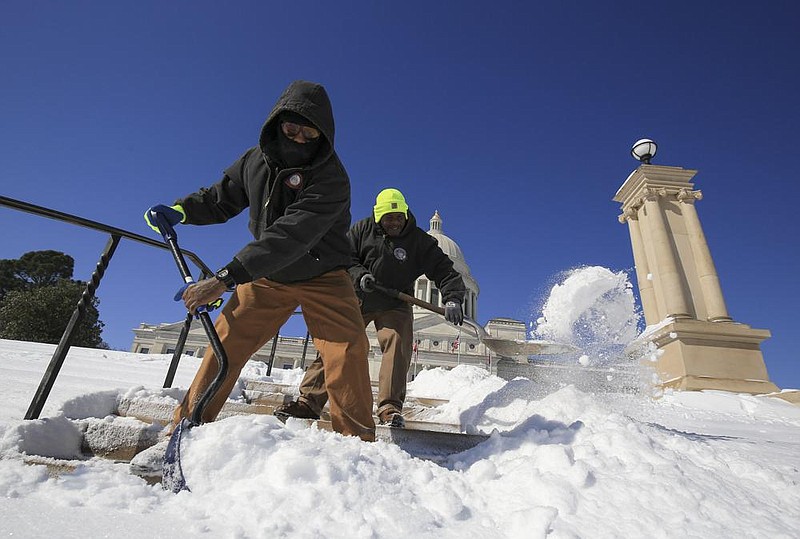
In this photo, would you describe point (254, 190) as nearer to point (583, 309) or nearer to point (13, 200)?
point (13, 200)

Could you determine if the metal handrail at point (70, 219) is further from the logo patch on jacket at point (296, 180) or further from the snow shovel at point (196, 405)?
the logo patch on jacket at point (296, 180)

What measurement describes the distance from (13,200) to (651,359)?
1066 centimetres

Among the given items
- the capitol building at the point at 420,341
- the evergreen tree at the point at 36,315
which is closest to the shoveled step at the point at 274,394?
the evergreen tree at the point at 36,315

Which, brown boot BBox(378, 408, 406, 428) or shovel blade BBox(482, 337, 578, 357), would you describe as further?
shovel blade BBox(482, 337, 578, 357)

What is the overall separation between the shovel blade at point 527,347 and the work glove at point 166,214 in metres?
5.02

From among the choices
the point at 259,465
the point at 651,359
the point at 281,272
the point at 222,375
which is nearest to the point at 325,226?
the point at 281,272

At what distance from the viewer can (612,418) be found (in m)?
2.17

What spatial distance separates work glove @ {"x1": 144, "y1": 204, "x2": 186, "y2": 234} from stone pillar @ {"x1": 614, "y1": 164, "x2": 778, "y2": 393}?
8988 mm

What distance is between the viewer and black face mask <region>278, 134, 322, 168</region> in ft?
7.67

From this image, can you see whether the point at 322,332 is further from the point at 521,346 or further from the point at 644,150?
the point at 644,150

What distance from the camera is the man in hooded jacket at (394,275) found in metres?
3.47

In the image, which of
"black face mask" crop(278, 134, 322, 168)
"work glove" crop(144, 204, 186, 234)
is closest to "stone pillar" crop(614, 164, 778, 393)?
"black face mask" crop(278, 134, 322, 168)

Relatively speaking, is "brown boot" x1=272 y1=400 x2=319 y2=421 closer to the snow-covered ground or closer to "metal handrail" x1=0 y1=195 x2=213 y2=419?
the snow-covered ground

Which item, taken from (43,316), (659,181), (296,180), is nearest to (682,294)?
(659,181)
